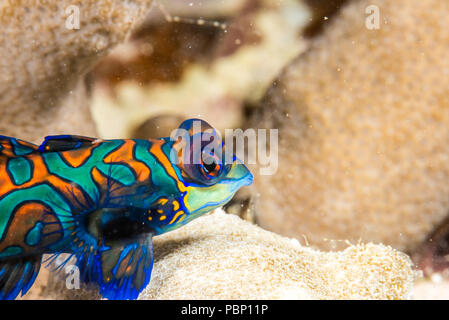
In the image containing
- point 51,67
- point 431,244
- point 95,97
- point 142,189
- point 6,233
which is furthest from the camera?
point 95,97

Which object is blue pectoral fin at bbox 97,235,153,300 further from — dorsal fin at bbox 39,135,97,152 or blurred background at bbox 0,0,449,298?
blurred background at bbox 0,0,449,298

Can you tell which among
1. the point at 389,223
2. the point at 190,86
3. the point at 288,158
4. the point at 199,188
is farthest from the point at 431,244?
the point at 190,86

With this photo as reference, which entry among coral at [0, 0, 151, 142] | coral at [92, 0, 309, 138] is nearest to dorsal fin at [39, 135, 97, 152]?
coral at [0, 0, 151, 142]

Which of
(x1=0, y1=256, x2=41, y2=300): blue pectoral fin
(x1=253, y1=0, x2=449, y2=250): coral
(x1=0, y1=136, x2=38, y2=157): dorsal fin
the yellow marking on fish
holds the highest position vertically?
(x1=253, y1=0, x2=449, y2=250): coral

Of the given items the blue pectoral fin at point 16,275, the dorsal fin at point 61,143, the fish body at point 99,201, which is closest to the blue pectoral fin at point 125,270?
the fish body at point 99,201

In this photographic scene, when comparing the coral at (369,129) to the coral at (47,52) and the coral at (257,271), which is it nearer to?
the coral at (257,271)

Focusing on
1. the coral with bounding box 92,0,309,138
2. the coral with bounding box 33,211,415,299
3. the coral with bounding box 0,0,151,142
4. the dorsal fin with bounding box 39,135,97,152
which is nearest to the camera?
the coral with bounding box 33,211,415,299

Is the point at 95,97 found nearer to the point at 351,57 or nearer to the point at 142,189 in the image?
the point at 142,189
